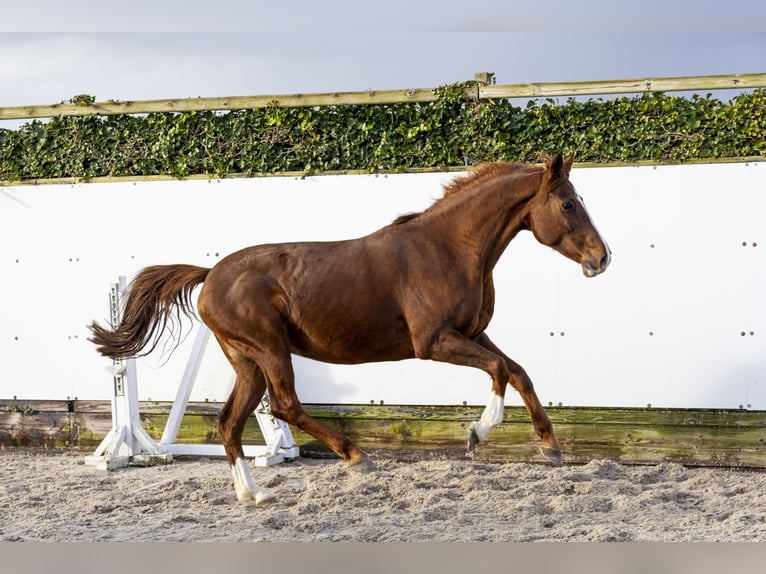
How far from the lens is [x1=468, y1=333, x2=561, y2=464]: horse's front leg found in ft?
14.1

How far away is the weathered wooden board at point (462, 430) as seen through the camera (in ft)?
19.8

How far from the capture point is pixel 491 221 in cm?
477

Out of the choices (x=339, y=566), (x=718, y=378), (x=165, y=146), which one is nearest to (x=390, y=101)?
(x=165, y=146)

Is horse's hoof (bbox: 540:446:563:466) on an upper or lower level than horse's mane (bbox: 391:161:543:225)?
lower

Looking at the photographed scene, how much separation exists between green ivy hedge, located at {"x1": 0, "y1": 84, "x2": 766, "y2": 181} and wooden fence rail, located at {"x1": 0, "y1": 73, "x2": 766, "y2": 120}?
7cm

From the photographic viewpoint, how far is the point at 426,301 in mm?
4652

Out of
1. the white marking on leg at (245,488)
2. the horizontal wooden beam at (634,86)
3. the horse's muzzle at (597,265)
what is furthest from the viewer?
the horizontal wooden beam at (634,86)

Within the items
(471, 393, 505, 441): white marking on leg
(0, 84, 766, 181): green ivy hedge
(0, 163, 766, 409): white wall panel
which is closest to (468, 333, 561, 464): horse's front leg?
(471, 393, 505, 441): white marking on leg

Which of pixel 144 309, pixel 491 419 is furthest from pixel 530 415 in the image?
pixel 144 309

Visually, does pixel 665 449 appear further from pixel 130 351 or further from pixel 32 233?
pixel 32 233

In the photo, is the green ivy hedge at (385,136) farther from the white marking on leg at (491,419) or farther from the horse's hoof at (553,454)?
the horse's hoof at (553,454)

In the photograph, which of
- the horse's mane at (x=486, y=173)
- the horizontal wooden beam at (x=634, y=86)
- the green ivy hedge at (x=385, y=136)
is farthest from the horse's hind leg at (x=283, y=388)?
the horizontal wooden beam at (x=634, y=86)

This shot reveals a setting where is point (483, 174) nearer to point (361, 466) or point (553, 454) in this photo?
point (553, 454)

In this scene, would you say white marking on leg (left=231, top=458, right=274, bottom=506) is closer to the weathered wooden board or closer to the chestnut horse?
the chestnut horse
